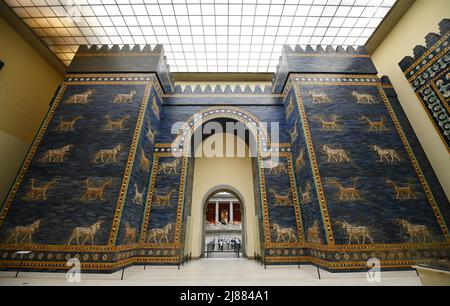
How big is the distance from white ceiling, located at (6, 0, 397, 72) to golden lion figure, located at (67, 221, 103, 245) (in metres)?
7.72

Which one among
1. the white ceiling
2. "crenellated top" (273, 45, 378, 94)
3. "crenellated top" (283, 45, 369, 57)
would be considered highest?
the white ceiling

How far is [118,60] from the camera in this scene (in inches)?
286

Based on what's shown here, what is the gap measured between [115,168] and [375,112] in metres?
8.21

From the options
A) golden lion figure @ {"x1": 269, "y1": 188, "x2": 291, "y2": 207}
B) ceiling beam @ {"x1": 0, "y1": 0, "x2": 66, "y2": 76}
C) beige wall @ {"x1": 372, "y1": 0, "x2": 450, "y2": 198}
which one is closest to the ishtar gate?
golden lion figure @ {"x1": 269, "y1": 188, "x2": 291, "y2": 207}

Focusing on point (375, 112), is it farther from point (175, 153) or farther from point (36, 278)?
point (36, 278)

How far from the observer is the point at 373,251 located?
15.3ft

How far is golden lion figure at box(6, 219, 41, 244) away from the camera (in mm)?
4762

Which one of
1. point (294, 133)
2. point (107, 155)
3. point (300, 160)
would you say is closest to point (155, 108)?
point (107, 155)

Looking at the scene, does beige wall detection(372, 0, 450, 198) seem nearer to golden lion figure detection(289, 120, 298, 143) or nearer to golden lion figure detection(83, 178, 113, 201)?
golden lion figure detection(289, 120, 298, 143)

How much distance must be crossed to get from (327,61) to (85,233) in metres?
9.25

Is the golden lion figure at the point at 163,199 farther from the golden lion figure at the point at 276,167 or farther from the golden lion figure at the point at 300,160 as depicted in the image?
the golden lion figure at the point at 300,160

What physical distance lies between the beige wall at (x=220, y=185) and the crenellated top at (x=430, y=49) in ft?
20.1

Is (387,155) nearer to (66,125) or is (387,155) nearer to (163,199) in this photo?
(163,199)
